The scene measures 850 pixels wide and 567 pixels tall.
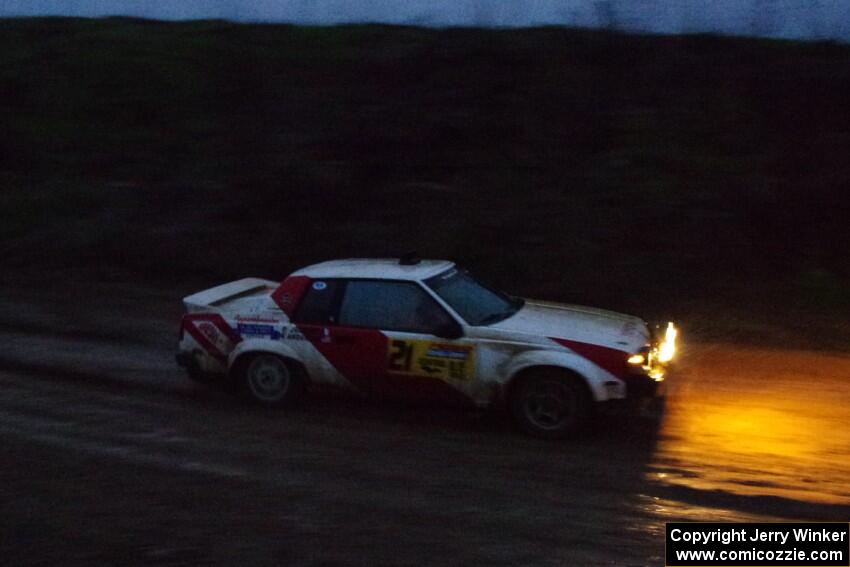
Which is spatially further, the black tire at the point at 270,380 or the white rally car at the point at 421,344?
the black tire at the point at 270,380

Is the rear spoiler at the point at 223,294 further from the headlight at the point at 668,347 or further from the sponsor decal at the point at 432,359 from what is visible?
the headlight at the point at 668,347

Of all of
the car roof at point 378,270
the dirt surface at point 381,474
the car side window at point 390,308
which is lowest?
the dirt surface at point 381,474

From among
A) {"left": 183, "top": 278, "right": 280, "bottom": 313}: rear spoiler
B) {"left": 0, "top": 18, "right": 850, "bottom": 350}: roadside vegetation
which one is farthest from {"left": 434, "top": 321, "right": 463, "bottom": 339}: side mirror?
{"left": 0, "top": 18, "right": 850, "bottom": 350}: roadside vegetation

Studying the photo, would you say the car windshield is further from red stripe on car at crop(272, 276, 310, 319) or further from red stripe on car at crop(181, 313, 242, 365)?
red stripe on car at crop(181, 313, 242, 365)

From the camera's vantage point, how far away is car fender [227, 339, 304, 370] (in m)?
8.80

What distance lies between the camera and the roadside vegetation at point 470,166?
1370 centimetres

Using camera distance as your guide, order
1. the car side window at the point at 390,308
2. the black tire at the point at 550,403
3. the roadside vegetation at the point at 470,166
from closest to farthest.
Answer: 1. the black tire at the point at 550,403
2. the car side window at the point at 390,308
3. the roadside vegetation at the point at 470,166

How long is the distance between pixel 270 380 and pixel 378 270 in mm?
1394

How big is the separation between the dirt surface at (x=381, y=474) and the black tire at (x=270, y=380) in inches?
6.2

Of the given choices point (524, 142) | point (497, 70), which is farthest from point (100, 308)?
point (497, 70)

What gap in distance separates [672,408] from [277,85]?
12.9 meters

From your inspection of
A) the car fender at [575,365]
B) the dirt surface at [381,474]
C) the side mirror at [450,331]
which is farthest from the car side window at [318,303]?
the car fender at [575,365]

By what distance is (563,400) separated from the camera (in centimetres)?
801

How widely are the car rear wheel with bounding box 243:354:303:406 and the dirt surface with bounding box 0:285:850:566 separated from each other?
16cm
